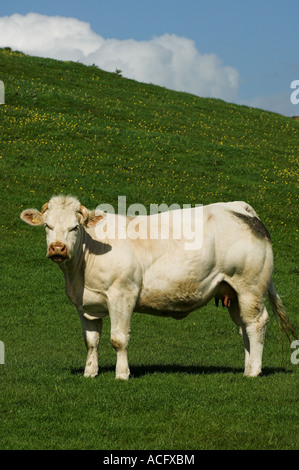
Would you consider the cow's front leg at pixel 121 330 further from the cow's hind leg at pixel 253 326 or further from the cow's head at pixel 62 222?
the cow's hind leg at pixel 253 326

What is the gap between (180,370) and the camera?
12.9 m

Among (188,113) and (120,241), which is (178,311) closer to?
(120,241)

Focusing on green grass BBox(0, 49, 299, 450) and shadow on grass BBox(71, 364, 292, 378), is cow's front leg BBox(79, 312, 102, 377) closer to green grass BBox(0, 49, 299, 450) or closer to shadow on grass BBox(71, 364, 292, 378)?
green grass BBox(0, 49, 299, 450)

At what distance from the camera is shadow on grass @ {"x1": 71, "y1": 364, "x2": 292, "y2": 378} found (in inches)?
485

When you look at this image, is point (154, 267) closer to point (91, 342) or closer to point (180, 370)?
point (91, 342)

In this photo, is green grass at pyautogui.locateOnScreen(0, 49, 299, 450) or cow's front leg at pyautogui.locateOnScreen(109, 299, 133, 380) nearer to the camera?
green grass at pyautogui.locateOnScreen(0, 49, 299, 450)

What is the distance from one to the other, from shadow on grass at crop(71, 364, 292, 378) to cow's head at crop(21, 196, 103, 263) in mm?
2507

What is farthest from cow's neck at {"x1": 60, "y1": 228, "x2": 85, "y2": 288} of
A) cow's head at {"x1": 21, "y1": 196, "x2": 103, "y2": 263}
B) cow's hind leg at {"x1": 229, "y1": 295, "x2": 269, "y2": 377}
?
cow's hind leg at {"x1": 229, "y1": 295, "x2": 269, "y2": 377}

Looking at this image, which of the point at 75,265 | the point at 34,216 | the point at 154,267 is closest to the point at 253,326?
the point at 154,267

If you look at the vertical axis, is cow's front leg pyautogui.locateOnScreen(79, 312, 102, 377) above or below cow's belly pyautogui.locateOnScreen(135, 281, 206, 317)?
below

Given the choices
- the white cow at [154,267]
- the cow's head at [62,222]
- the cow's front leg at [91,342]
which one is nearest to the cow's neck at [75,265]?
the white cow at [154,267]

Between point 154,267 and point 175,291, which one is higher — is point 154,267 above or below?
above

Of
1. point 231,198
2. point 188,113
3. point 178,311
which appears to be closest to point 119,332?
point 178,311

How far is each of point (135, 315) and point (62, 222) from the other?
33.9 ft
